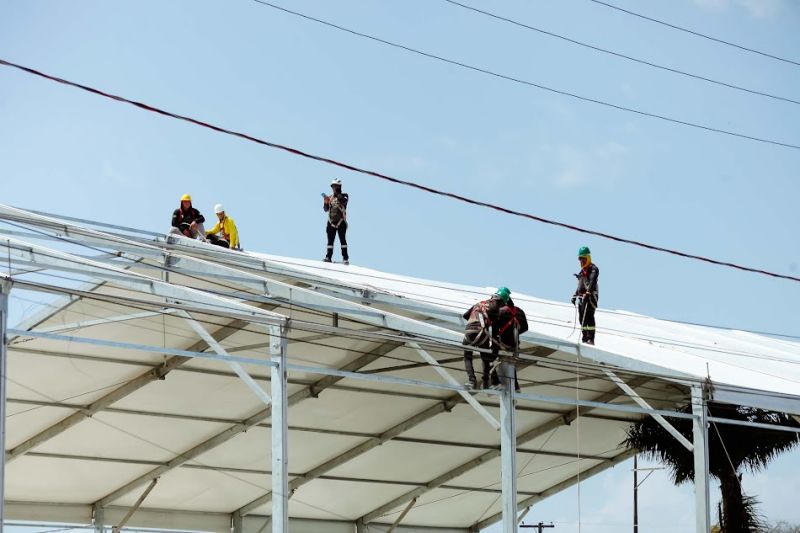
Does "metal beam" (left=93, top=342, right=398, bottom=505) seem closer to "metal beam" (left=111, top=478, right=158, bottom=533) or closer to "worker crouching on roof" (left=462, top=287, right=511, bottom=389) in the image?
"metal beam" (left=111, top=478, right=158, bottom=533)

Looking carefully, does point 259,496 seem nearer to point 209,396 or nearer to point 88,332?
point 209,396

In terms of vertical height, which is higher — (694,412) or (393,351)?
(393,351)

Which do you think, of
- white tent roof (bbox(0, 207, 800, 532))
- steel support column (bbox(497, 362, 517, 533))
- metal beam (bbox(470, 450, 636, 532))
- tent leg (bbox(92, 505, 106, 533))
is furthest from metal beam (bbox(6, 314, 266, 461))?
metal beam (bbox(470, 450, 636, 532))

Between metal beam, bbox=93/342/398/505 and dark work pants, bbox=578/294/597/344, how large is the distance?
3.46 metres

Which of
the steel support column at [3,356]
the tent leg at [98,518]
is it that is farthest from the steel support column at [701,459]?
the tent leg at [98,518]

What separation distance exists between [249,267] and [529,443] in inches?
375

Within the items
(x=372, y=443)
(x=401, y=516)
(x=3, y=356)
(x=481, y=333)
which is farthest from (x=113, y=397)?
(x=3, y=356)

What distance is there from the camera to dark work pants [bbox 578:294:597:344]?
20228 mm

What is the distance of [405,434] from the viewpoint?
2714 centimetres

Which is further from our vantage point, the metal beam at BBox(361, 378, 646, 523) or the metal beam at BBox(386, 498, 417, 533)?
the metal beam at BBox(386, 498, 417, 533)

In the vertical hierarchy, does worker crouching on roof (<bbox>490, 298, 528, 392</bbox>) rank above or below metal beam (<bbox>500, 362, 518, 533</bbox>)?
above

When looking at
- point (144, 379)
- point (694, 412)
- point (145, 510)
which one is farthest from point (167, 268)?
point (145, 510)

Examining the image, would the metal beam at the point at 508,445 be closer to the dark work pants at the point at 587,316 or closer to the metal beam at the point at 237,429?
the dark work pants at the point at 587,316

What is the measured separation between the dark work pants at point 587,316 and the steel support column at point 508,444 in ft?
8.31
